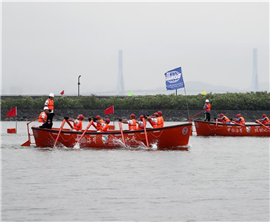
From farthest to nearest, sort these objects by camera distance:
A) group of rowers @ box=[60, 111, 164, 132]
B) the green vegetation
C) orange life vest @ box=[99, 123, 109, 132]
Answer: the green vegetation → orange life vest @ box=[99, 123, 109, 132] → group of rowers @ box=[60, 111, 164, 132]

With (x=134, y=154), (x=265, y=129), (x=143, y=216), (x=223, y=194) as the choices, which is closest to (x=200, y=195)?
(x=223, y=194)

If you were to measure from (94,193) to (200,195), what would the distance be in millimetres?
2965

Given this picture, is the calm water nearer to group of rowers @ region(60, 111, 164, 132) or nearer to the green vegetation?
group of rowers @ region(60, 111, 164, 132)

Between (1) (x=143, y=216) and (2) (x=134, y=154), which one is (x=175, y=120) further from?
(1) (x=143, y=216)

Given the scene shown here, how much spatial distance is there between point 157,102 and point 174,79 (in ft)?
98.9

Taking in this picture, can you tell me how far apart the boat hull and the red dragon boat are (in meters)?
12.2

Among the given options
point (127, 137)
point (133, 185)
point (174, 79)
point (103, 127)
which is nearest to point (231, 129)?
point (174, 79)

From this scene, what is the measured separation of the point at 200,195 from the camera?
1809 cm

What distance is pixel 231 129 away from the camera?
43.7 m

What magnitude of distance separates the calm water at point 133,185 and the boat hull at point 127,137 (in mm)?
516

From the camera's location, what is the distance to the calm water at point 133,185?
15.5m

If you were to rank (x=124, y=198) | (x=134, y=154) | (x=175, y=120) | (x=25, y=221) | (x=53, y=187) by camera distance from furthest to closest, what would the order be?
(x=175, y=120)
(x=134, y=154)
(x=53, y=187)
(x=124, y=198)
(x=25, y=221)

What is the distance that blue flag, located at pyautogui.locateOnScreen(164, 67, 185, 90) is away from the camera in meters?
45.3

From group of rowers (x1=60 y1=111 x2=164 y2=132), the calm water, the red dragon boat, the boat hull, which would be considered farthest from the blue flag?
the boat hull
